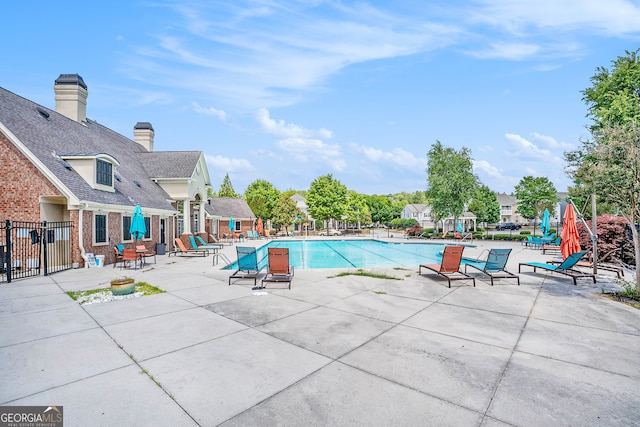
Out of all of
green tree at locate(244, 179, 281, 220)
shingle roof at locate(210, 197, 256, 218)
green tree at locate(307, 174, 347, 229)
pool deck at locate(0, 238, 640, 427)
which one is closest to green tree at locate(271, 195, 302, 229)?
green tree at locate(307, 174, 347, 229)

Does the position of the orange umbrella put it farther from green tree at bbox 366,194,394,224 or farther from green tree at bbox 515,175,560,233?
green tree at bbox 366,194,394,224

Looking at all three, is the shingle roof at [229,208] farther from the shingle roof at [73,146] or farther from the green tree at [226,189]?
the green tree at [226,189]

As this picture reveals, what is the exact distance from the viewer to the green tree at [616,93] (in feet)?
65.8

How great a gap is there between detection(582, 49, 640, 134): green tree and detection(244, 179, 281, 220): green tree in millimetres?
42298

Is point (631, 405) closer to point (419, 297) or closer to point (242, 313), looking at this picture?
point (419, 297)

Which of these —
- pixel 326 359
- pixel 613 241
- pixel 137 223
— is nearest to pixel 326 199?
pixel 137 223

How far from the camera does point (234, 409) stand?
332 centimetres

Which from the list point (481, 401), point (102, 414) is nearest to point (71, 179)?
point (102, 414)

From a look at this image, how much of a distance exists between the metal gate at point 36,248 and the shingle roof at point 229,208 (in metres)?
26.0

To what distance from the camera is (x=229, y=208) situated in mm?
43750

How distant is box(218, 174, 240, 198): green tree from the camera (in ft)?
A: 237

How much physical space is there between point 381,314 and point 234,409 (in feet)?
13.4

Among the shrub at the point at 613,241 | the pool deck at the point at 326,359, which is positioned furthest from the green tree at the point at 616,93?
the pool deck at the point at 326,359

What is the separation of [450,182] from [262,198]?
1326 inches
